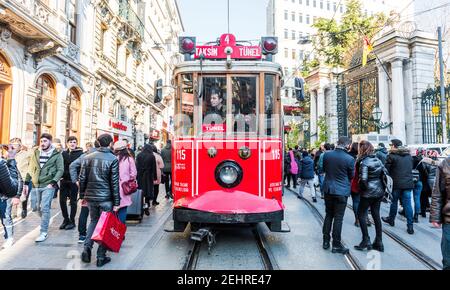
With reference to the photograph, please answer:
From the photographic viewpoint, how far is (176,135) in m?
5.85

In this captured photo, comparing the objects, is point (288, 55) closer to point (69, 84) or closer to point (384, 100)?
point (384, 100)

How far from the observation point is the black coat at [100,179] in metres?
4.65

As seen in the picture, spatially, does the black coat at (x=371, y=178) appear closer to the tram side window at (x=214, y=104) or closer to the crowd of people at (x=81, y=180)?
the tram side window at (x=214, y=104)

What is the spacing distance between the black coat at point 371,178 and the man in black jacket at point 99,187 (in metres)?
3.87

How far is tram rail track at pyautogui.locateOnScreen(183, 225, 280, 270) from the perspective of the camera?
4643mm

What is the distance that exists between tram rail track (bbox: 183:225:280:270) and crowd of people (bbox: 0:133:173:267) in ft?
3.97

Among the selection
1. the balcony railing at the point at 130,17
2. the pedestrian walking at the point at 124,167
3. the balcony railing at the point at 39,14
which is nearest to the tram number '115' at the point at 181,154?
the pedestrian walking at the point at 124,167

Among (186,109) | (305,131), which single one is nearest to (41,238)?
(186,109)

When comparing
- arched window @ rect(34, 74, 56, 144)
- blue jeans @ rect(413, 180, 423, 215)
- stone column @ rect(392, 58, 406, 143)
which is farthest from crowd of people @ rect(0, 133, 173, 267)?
stone column @ rect(392, 58, 406, 143)

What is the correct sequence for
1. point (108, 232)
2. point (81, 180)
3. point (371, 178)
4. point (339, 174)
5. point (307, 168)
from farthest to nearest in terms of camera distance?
1. point (307, 168)
2. point (371, 178)
3. point (339, 174)
4. point (81, 180)
5. point (108, 232)

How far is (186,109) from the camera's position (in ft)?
19.0

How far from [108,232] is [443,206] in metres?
4.12

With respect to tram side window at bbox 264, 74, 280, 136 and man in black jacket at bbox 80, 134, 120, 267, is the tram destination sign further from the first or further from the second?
man in black jacket at bbox 80, 134, 120, 267

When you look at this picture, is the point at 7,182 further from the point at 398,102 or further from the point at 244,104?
the point at 398,102
